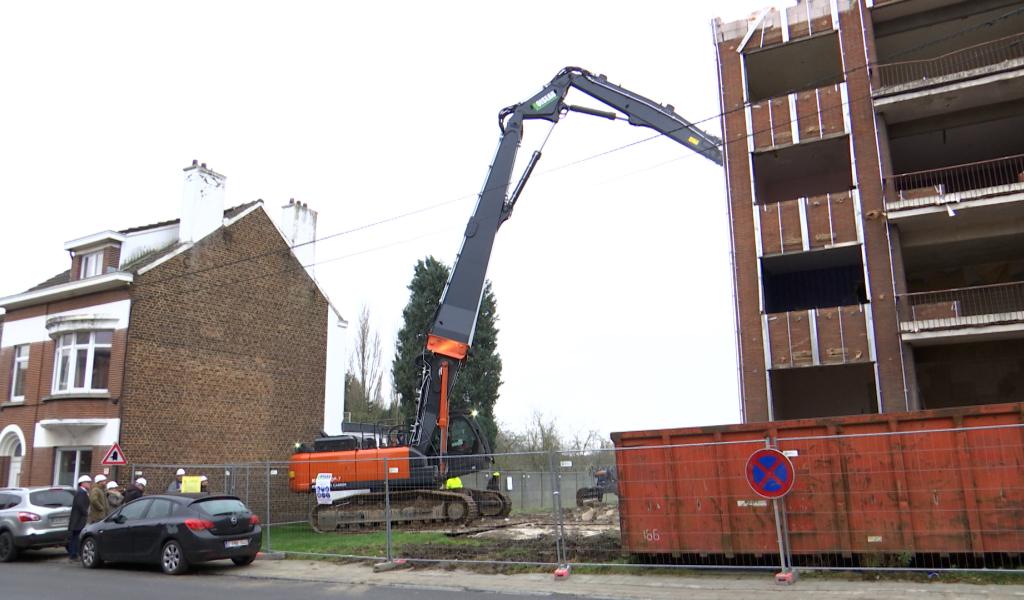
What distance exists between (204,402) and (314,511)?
551 cm

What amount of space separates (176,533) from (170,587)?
1667mm

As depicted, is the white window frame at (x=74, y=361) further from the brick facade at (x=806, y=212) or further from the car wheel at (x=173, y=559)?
the brick facade at (x=806, y=212)

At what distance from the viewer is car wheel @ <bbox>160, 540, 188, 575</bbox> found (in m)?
12.9

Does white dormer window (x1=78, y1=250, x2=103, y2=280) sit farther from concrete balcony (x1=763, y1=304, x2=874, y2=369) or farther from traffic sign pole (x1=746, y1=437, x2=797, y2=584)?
traffic sign pole (x1=746, y1=437, x2=797, y2=584)

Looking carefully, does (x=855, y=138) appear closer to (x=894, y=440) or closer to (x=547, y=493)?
(x=894, y=440)

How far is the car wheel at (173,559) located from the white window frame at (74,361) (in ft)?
33.3

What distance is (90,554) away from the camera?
14.1 m

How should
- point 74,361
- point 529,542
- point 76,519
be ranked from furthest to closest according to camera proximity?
1. point 74,361
2. point 76,519
3. point 529,542

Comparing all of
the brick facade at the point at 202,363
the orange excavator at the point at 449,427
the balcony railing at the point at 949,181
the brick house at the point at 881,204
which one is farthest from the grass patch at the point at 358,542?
the balcony railing at the point at 949,181

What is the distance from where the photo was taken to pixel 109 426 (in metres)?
20.6

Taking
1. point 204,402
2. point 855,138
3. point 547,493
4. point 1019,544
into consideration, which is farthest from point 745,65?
point 204,402

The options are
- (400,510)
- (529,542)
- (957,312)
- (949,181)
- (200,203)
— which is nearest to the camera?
(529,542)

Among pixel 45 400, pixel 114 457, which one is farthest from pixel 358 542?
pixel 45 400

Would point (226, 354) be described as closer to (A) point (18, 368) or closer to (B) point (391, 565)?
(A) point (18, 368)
